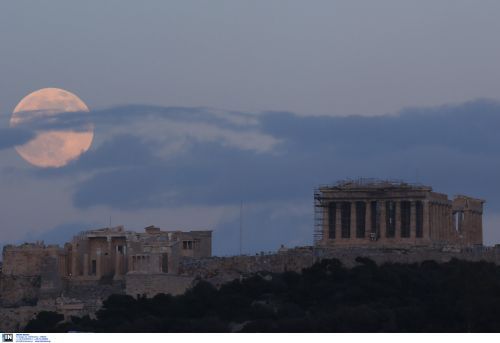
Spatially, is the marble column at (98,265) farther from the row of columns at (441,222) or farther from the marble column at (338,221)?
the row of columns at (441,222)

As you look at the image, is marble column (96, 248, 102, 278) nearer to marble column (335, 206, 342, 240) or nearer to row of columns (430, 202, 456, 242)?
marble column (335, 206, 342, 240)

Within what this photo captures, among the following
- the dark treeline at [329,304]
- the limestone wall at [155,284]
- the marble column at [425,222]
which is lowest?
the dark treeline at [329,304]

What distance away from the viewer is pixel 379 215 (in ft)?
372

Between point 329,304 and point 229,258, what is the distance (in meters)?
17.7

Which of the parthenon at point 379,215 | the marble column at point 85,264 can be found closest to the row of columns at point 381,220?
the parthenon at point 379,215

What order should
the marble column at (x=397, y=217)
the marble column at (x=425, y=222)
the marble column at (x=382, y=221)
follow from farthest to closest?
the marble column at (x=382, y=221)
the marble column at (x=397, y=217)
the marble column at (x=425, y=222)

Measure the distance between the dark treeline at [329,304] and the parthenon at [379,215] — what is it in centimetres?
744

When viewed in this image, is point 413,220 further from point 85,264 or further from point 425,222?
point 85,264

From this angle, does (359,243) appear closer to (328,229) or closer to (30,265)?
(328,229)

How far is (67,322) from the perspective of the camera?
3824 inches

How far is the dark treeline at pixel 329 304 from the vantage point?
8556cm

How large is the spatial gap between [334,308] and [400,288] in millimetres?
4708

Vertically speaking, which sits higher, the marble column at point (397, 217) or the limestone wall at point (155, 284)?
the marble column at point (397, 217)
